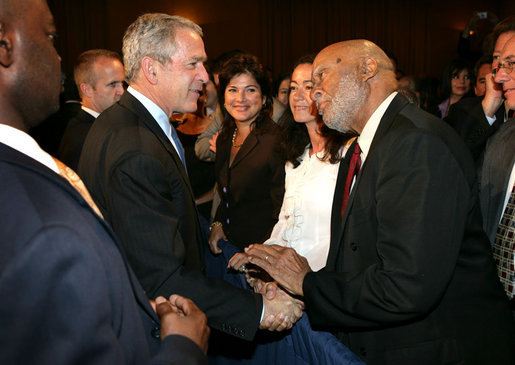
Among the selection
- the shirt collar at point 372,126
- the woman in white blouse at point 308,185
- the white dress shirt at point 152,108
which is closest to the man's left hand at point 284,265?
the woman in white blouse at point 308,185

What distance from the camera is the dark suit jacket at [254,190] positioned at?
10.3 ft

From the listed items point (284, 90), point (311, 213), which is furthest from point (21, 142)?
point (284, 90)

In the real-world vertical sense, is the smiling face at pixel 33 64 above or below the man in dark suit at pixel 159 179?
above

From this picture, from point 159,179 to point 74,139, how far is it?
7.38 ft

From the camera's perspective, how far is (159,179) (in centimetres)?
167

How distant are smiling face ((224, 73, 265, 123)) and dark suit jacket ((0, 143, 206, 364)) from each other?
267 centimetres

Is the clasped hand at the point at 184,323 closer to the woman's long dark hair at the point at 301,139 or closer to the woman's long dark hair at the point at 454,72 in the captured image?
the woman's long dark hair at the point at 301,139

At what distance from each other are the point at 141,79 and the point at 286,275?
111 centimetres

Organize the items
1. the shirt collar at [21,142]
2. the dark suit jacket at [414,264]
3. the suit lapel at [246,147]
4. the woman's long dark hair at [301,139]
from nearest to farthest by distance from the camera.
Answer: the shirt collar at [21,142] < the dark suit jacket at [414,264] < the woman's long dark hair at [301,139] < the suit lapel at [246,147]

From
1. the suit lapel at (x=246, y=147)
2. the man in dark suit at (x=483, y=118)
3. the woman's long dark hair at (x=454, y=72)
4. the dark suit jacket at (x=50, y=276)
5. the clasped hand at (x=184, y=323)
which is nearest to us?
the dark suit jacket at (x=50, y=276)

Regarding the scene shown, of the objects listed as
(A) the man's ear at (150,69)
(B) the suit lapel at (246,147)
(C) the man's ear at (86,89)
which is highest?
(A) the man's ear at (150,69)

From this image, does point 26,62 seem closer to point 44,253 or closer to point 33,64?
point 33,64

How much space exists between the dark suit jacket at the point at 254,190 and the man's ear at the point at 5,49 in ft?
7.53

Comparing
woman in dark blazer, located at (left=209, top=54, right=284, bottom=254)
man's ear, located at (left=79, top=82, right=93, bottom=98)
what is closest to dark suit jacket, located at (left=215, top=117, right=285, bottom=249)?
woman in dark blazer, located at (left=209, top=54, right=284, bottom=254)
